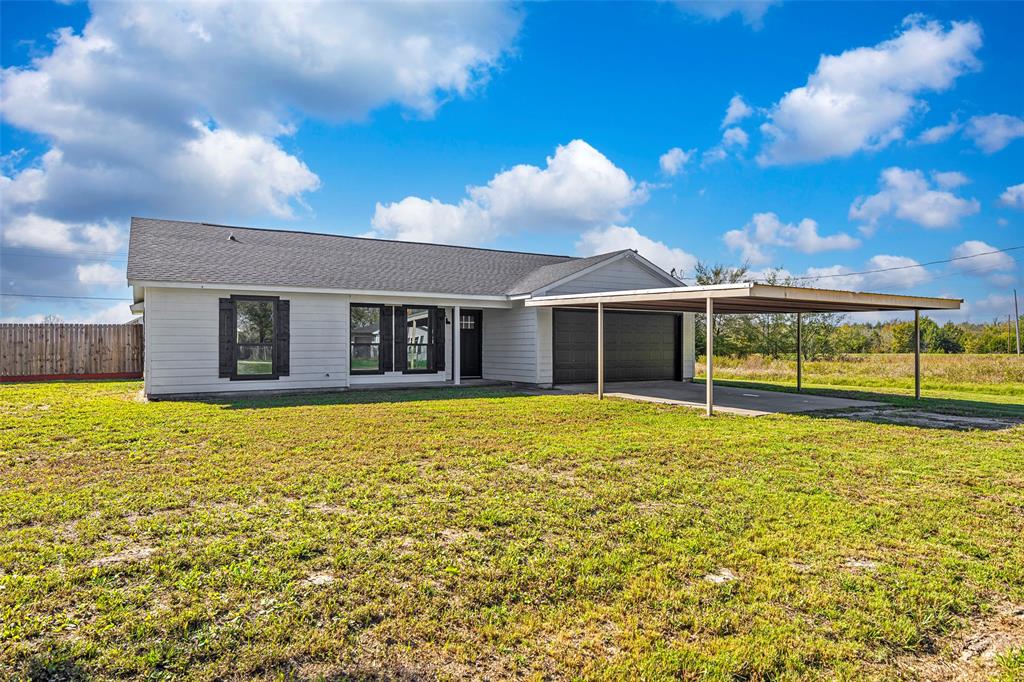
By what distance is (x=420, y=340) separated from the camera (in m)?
14.7

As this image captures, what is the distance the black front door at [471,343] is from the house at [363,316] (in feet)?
0.11

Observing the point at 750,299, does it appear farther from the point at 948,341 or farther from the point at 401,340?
the point at 948,341

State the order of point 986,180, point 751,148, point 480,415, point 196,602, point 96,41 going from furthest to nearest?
point 986,180, point 751,148, point 96,41, point 480,415, point 196,602

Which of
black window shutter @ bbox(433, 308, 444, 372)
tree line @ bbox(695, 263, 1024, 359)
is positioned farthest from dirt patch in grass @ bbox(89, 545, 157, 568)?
tree line @ bbox(695, 263, 1024, 359)

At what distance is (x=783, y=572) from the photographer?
320 cm

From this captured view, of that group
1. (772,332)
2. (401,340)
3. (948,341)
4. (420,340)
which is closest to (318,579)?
(401,340)

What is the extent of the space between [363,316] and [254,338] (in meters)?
2.61

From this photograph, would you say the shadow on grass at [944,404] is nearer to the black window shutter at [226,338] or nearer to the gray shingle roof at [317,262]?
the gray shingle roof at [317,262]

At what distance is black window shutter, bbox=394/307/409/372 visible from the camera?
1419 centimetres

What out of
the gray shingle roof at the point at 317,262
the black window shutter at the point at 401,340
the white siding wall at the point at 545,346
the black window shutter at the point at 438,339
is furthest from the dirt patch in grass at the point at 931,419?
the black window shutter at the point at 401,340

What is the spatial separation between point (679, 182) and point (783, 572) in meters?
20.8

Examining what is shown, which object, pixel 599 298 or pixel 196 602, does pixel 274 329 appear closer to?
pixel 599 298

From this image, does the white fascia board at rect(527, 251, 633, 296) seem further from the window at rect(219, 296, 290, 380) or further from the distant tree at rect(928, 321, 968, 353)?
the distant tree at rect(928, 321, 968, 353)

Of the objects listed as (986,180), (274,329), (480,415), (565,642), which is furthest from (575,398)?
(986,180)
